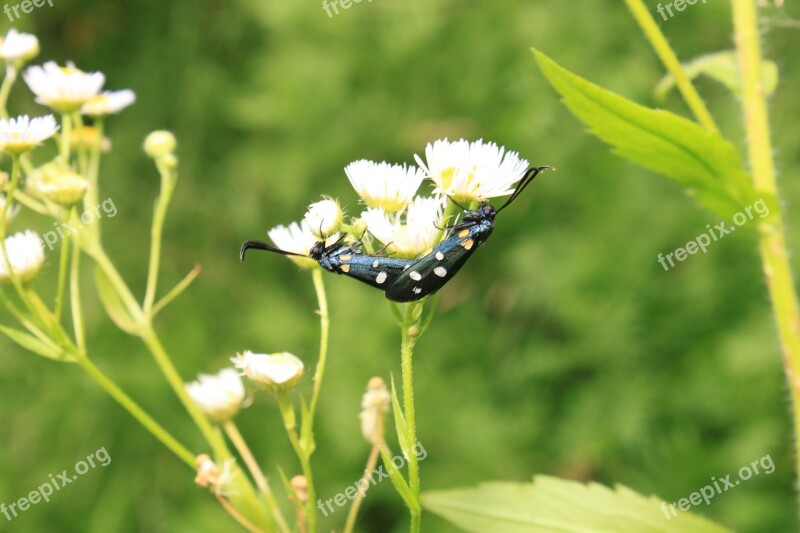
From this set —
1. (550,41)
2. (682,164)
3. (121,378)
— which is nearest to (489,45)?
(550,41)

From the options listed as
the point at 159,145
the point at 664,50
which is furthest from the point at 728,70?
the point at 159,145

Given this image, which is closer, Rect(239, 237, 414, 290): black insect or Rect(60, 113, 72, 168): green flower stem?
Rect(239, 237, 414, 290): black insect

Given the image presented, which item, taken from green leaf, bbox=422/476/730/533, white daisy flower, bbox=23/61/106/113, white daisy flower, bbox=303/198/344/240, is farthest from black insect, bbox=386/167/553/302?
white daisy flower, bbox=23/61/106/113

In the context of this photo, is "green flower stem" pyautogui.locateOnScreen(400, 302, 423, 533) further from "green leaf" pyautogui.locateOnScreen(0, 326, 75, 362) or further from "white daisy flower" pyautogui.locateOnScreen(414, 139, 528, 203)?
"green leaf" pyautogui.locateOnScreen(0, 326, 75, 362)

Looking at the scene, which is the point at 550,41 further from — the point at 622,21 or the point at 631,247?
the point at 631,247

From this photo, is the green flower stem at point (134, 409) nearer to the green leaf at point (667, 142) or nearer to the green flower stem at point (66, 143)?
the green flower stem at point (66, 143)

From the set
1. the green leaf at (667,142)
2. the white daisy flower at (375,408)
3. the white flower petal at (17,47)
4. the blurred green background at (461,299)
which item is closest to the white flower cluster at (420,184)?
the green leaf at (667,142)

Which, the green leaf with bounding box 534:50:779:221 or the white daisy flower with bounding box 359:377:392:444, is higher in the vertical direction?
the green leaf with bounding box 534:50:779:221

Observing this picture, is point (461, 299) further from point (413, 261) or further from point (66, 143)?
point (413, 261)
